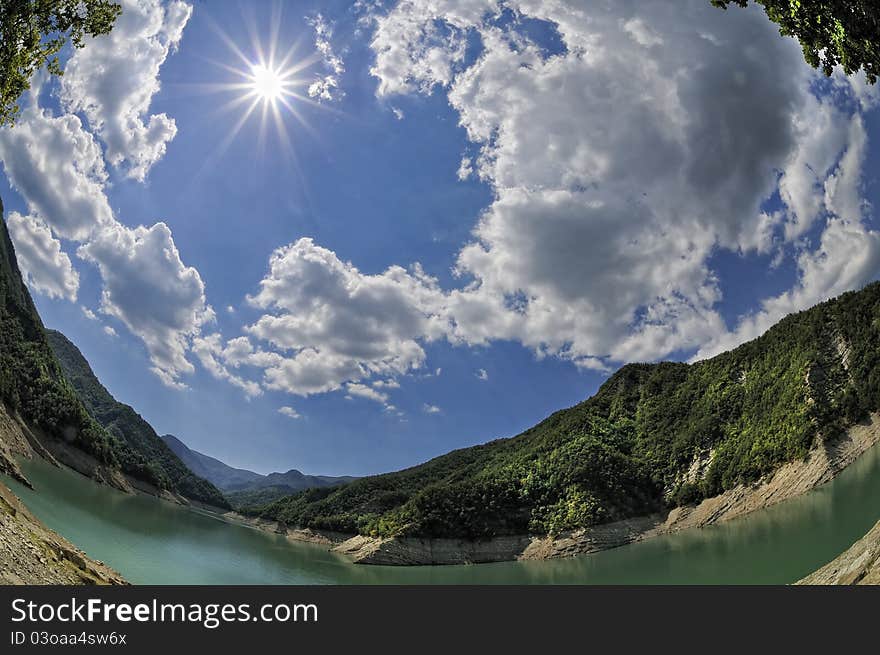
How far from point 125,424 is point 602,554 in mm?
125427

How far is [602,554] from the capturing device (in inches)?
1641

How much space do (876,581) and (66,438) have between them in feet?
304

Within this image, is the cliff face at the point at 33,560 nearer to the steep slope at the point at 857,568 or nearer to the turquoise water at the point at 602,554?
the turquoise water at the point at 602,554

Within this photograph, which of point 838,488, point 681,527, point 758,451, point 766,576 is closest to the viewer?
point 766,576

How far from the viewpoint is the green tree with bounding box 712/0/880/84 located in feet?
30.4

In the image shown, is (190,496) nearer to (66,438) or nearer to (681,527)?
(66,438)

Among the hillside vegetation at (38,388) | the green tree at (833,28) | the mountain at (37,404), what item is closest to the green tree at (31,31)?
the green tree at (833,28)

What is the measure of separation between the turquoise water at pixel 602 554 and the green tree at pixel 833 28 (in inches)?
724

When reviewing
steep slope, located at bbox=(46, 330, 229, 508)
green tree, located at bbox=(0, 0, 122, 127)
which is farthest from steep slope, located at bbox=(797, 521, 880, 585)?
steep slope, located at bbox=(46, 330, 229, 508)

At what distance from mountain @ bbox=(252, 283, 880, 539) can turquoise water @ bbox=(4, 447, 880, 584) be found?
17.5 feet

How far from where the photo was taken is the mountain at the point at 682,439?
128ft

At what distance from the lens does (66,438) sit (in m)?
67.2

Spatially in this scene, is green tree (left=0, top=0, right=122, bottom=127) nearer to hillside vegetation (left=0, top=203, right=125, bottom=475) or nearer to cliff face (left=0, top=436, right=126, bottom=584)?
cliff face (left=0, top=436, right=126, bottom=584)
